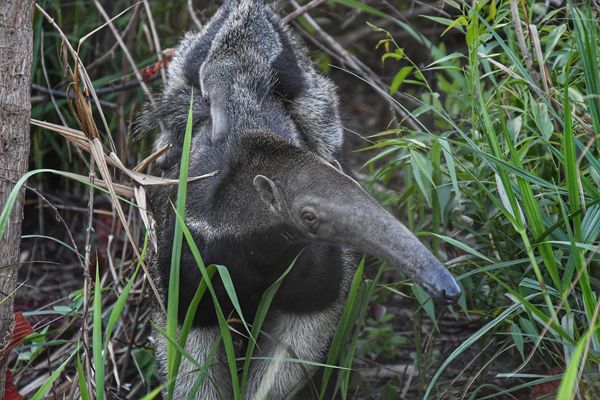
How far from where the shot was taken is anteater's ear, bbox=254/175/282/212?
11.3 feet

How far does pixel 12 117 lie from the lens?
11.6ft

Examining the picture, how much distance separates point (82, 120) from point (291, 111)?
1.51 m

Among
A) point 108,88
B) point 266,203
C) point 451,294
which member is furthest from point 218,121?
point 108,88

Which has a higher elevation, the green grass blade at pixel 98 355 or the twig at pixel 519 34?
the twig at pixel 519 34

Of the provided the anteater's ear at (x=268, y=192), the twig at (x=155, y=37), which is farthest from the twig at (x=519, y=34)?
the twig at (x=155, y=37)

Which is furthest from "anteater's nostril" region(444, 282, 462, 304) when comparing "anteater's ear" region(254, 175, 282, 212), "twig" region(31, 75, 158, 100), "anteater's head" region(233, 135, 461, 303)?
"twig" region(31, 75, 158, 100)

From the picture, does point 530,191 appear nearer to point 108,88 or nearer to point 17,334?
point 17,334

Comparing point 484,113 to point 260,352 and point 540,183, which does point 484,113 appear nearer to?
point 540,183

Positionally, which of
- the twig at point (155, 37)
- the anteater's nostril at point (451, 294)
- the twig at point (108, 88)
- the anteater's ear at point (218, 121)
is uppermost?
the anteater's nostril at point (451, 294)

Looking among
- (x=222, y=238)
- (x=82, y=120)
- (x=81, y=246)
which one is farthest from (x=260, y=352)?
(x=81, y=246)

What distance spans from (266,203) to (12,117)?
1.05 m

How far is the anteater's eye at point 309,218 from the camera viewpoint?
3250 mm

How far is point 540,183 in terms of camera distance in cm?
337

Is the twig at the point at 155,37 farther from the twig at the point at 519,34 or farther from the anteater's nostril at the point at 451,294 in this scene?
the anteater's nostril at the point at 451,294
